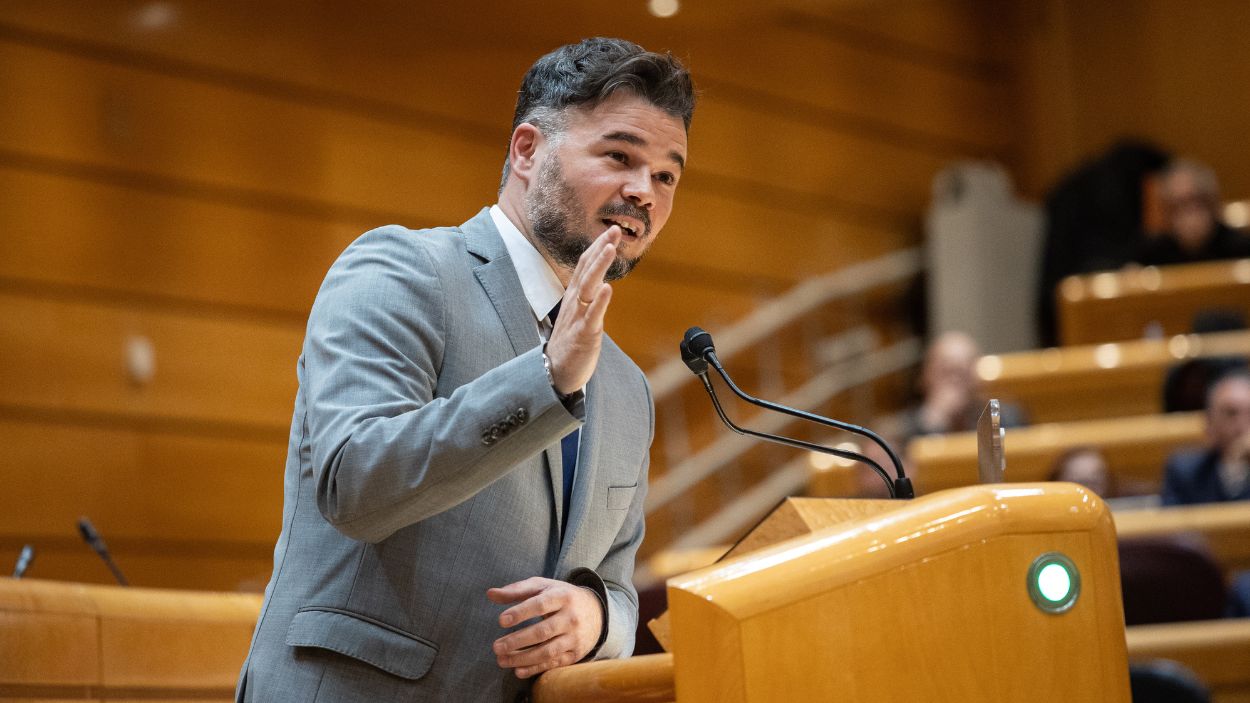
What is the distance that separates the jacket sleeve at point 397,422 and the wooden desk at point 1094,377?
409 cm

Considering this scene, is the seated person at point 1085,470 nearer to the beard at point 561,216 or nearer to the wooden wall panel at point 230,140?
the wooden wall panel at point 230,140

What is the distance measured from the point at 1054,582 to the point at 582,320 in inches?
16.2

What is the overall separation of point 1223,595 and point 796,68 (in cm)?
313

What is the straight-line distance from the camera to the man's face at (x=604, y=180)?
1461mm

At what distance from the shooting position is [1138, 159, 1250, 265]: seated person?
572cm

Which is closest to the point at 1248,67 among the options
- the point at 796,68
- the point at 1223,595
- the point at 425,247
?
the point at 796,68

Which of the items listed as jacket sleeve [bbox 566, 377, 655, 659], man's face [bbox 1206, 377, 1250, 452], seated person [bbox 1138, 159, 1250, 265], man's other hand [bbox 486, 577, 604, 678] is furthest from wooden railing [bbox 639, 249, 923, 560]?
man's other hand [bbox 486, 577, 604, 678]

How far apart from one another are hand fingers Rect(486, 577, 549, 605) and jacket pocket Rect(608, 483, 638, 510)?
0.16 m

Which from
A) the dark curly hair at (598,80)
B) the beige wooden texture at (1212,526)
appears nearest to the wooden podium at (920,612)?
the dark curly hair at (598,80)

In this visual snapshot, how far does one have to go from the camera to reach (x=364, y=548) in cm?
129

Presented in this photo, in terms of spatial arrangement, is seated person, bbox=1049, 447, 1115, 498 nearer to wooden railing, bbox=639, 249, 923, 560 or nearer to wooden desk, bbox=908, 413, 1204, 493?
wooden desk, bbox=908, 413, 1204, 493

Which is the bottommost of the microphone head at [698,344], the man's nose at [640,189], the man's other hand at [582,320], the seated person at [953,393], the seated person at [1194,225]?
the man's other hand at [582,320]

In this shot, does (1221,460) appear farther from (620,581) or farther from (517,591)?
(517,591)

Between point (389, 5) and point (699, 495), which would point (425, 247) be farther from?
point (699, 495)
